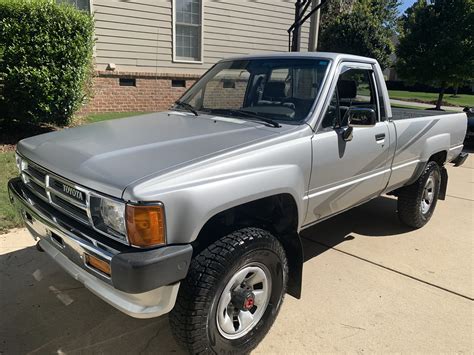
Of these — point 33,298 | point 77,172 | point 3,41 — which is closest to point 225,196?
point 77,172

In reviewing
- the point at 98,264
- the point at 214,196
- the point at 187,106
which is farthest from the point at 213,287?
the point at 187,106

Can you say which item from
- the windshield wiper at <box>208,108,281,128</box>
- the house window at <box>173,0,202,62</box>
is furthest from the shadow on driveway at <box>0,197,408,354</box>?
the house window at <box>173,0,202,62</box>

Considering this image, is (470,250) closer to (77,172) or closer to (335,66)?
(335,66)

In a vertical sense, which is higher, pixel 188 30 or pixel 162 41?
pixel 188 30

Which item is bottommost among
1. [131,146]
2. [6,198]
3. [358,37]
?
[6,198]

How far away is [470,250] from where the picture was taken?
4.37 metres

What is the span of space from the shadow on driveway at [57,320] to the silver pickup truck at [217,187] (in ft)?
1.79

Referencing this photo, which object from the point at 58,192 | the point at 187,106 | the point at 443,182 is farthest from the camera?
the point at 443,182

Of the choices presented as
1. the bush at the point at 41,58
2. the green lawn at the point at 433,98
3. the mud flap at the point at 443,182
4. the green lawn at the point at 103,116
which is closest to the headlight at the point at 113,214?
the mud flap at the point at 443,182

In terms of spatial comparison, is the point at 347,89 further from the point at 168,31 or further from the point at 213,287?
the point at 168,31

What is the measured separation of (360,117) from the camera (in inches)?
126

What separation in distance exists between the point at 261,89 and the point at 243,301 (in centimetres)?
192

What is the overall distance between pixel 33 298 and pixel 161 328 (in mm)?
1079

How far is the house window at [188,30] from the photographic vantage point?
441 inches
